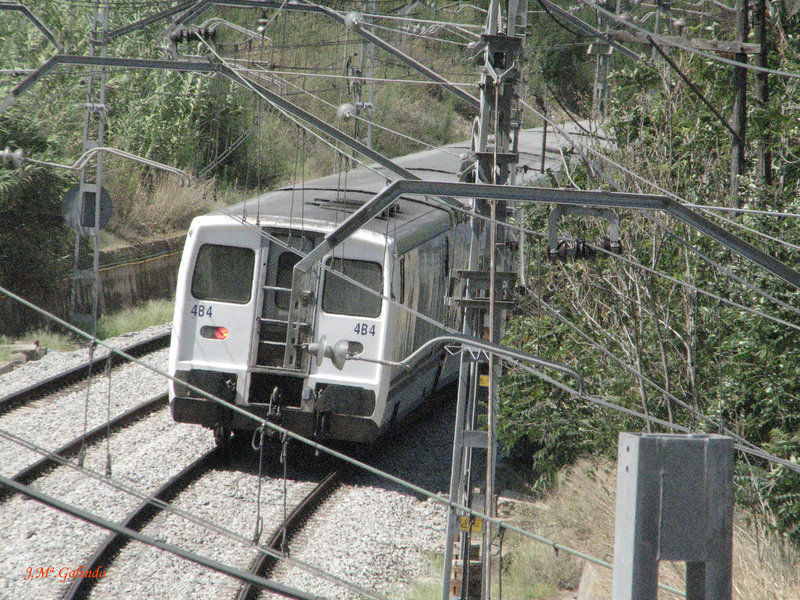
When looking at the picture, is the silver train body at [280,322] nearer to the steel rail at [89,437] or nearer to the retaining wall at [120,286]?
the steel rail at [89,437]

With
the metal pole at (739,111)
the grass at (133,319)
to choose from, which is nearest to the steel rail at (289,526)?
the metal pole at (739,111)

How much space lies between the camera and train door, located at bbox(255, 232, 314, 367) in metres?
10.4

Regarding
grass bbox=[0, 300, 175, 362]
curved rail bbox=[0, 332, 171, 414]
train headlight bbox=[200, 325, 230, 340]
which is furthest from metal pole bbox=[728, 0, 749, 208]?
grass bbox=[0, 300, 175, 362]

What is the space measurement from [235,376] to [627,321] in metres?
4.16

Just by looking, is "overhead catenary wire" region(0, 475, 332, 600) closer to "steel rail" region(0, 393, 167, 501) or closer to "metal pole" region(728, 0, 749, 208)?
"steel rail" region(0, 393, 167, 501)

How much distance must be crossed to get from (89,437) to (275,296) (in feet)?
9.45

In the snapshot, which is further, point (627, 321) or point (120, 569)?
point (627, 321)

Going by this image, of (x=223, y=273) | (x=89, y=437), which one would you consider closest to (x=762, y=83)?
(x=223, y=273)

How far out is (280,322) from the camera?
Result: 33.8 ft

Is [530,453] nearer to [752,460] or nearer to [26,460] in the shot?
[752,460]

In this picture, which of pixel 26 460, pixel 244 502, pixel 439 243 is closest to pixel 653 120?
pixel 439 243

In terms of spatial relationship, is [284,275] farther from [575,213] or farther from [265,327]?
[575,213]

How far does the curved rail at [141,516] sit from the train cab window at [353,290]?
233 cm

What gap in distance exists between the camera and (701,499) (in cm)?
289
